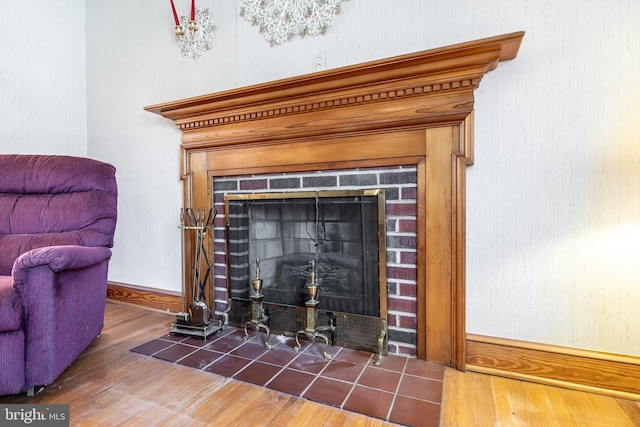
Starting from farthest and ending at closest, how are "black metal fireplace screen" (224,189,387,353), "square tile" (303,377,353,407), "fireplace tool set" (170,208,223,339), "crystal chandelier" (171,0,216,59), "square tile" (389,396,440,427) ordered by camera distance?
"crystal chandelier" (171,0,216,59)
"fireplace tool set" (170,208,223,339)
"black metal fireplace screen" (224,189,387,353)
"square tile" (303,377,353,407)
"square tile" (389,396,440,427)

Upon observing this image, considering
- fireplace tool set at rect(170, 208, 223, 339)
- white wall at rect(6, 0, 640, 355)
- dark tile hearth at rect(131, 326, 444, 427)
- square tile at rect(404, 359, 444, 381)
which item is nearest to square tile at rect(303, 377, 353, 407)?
dark tile hearth at rect(131, 326, 444, 427)

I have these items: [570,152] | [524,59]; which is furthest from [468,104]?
[570,152]

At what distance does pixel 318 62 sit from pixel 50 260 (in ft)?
5.07

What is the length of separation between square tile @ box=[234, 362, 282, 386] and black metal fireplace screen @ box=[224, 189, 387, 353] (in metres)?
0.36

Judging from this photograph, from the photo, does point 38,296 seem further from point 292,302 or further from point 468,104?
point 468,104

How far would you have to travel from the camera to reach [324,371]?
149 centimetres

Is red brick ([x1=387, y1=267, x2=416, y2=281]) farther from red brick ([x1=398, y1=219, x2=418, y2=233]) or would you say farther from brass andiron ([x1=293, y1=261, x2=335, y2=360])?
brass andiron ([x1=293, y1=261, x2=335, y2=360])

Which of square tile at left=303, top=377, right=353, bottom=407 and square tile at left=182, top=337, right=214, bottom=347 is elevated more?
square tile at left=182, top=337, right=214, bottom=347

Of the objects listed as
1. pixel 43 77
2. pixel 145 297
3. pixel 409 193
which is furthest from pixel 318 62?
pixel 43 77

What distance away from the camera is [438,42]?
1.58 meters

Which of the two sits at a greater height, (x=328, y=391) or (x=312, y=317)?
(x=312, y=317)

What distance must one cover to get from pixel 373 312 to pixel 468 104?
1.08 metres

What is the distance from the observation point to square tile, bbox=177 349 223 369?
61.2 inches

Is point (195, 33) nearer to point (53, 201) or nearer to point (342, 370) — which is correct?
point (53, 201)
